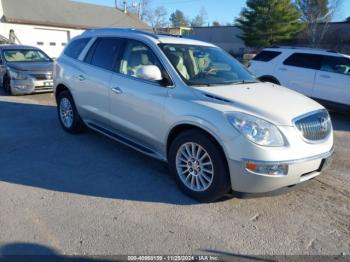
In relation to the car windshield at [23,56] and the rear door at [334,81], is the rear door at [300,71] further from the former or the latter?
the car windshield at [23,56]

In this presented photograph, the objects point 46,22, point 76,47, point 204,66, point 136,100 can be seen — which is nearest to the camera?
point 136,100

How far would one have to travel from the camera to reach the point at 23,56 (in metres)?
12.3

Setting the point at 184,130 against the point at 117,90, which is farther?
the point at 117,90

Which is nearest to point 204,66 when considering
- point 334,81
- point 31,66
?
point 334,81

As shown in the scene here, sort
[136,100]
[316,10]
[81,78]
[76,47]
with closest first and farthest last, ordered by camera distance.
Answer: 1. [136,100]
2. [81,78]
3. [76,47]
4. [316,10]

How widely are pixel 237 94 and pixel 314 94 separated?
19.9 feet

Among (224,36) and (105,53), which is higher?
(105,53)

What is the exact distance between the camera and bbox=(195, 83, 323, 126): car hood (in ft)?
12.4

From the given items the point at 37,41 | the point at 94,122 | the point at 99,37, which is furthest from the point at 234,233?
the point at 37,41

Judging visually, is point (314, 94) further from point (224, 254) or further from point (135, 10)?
point (135, 10)

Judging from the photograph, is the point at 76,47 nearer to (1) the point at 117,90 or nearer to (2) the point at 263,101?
(1) the point at 117,90

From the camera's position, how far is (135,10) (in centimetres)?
6206

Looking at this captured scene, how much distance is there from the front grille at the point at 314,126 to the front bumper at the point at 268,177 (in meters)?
0.25

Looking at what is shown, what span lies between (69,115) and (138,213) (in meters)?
3.33
